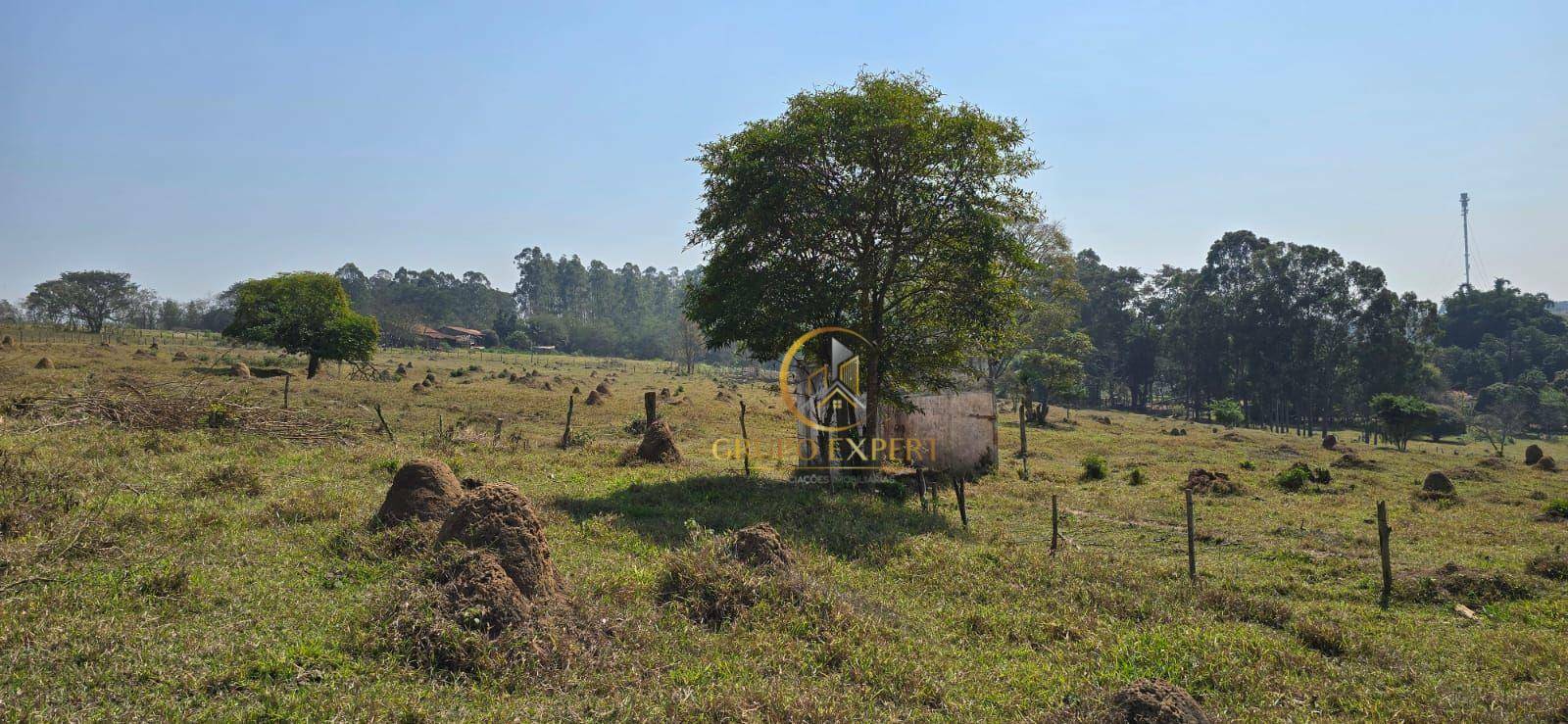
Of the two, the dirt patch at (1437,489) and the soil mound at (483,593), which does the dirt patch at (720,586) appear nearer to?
the soil mound at (483,593)

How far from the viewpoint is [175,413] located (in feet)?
57.4

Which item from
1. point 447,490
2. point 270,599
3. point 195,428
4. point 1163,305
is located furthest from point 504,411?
point 1163,305

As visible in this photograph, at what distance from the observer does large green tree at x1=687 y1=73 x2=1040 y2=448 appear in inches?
655

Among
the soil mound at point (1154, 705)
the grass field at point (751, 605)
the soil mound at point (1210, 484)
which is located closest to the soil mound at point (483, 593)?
the grass field at point (751, 605)

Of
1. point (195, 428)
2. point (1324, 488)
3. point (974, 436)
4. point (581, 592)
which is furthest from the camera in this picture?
point (974, 436)

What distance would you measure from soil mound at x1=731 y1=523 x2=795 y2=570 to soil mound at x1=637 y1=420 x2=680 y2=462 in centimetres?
1002

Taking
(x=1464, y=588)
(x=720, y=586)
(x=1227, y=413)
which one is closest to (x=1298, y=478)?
(x=1464, y=588)

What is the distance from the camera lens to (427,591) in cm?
686

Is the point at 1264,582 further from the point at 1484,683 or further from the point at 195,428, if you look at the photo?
the point at 195,428

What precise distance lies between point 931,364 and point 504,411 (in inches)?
718

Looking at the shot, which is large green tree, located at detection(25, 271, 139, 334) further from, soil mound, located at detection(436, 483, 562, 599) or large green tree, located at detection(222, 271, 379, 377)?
soil mound, located at detection(436, 483, 562, 599)

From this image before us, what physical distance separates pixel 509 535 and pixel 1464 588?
1202 centimetres

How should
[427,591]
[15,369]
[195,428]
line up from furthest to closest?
1. [15,369]
2. [195,428]
3. [427,591]

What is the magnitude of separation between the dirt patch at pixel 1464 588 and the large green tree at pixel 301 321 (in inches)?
1632
